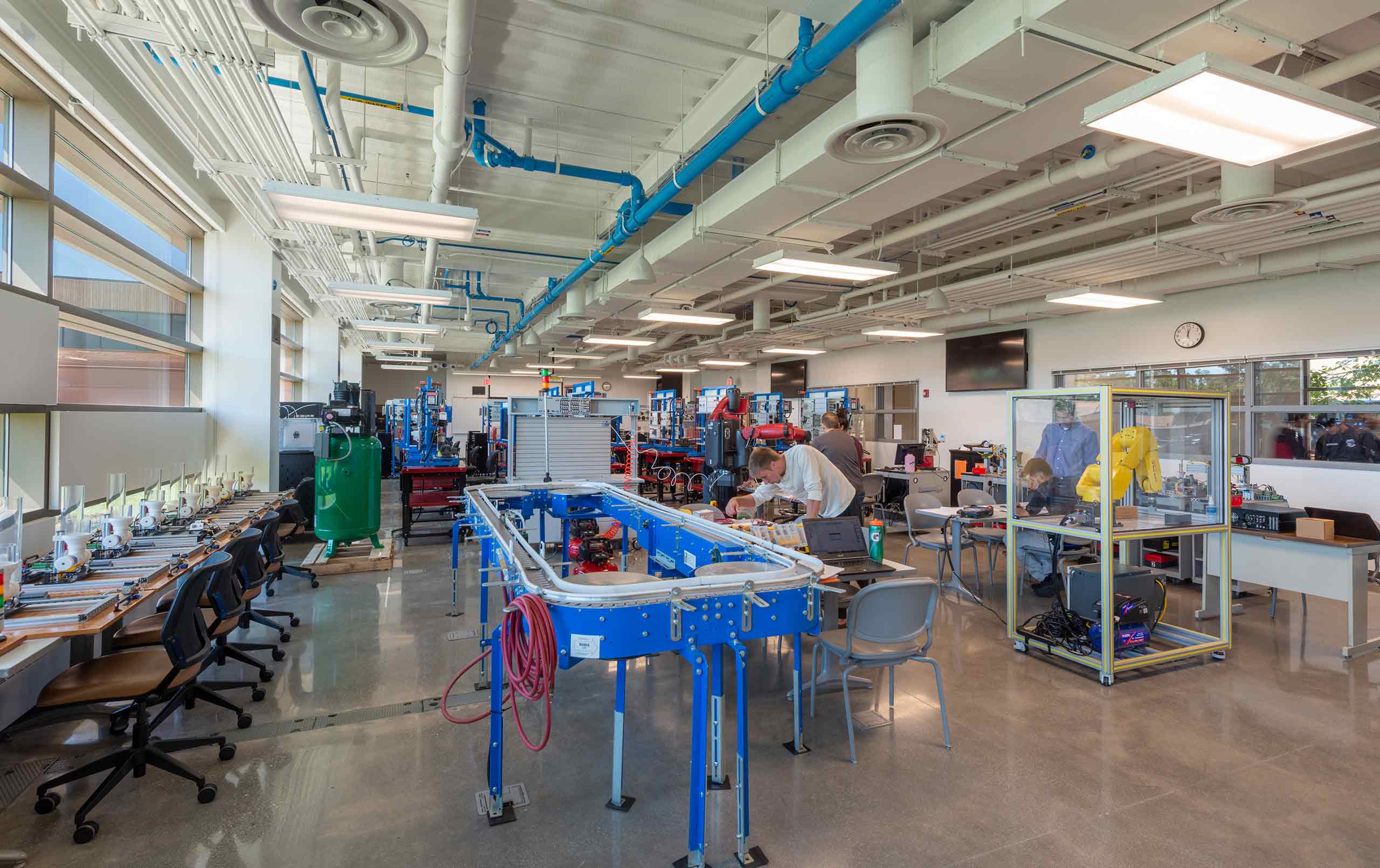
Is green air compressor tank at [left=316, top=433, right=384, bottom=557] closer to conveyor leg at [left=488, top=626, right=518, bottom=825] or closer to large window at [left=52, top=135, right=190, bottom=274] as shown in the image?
large window at [left=52, top=135, right=190, bottom=274]

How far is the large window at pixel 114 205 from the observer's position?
3.87 m

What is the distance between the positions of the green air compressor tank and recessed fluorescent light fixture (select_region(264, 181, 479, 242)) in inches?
129

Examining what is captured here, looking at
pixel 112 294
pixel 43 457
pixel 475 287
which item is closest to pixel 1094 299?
pixel 475 287

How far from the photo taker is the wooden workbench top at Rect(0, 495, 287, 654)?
6.99ft

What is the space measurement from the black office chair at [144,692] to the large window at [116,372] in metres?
2.16

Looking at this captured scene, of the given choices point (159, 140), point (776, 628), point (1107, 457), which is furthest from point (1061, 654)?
point (159, 140)

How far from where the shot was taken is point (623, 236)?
17.1 feet

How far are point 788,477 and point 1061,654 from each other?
2031 mm

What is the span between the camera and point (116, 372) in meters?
4.71

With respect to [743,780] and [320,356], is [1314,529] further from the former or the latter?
[320,356]

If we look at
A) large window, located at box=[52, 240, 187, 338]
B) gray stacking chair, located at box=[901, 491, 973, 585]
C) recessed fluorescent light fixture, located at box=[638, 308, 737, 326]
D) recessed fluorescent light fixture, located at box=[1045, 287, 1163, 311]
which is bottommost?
gray stacking chair, located at box=[901, 491, 973, 585]

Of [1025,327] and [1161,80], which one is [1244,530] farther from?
[1025,327]

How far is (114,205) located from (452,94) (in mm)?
3498

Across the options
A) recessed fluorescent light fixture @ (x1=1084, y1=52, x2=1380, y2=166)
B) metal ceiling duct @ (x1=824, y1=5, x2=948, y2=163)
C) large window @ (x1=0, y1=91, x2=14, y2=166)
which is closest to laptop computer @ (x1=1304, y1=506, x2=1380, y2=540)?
recessed fluorescent light fixture @ (x1=1084, y1=52, x2=1380, y2=166)
